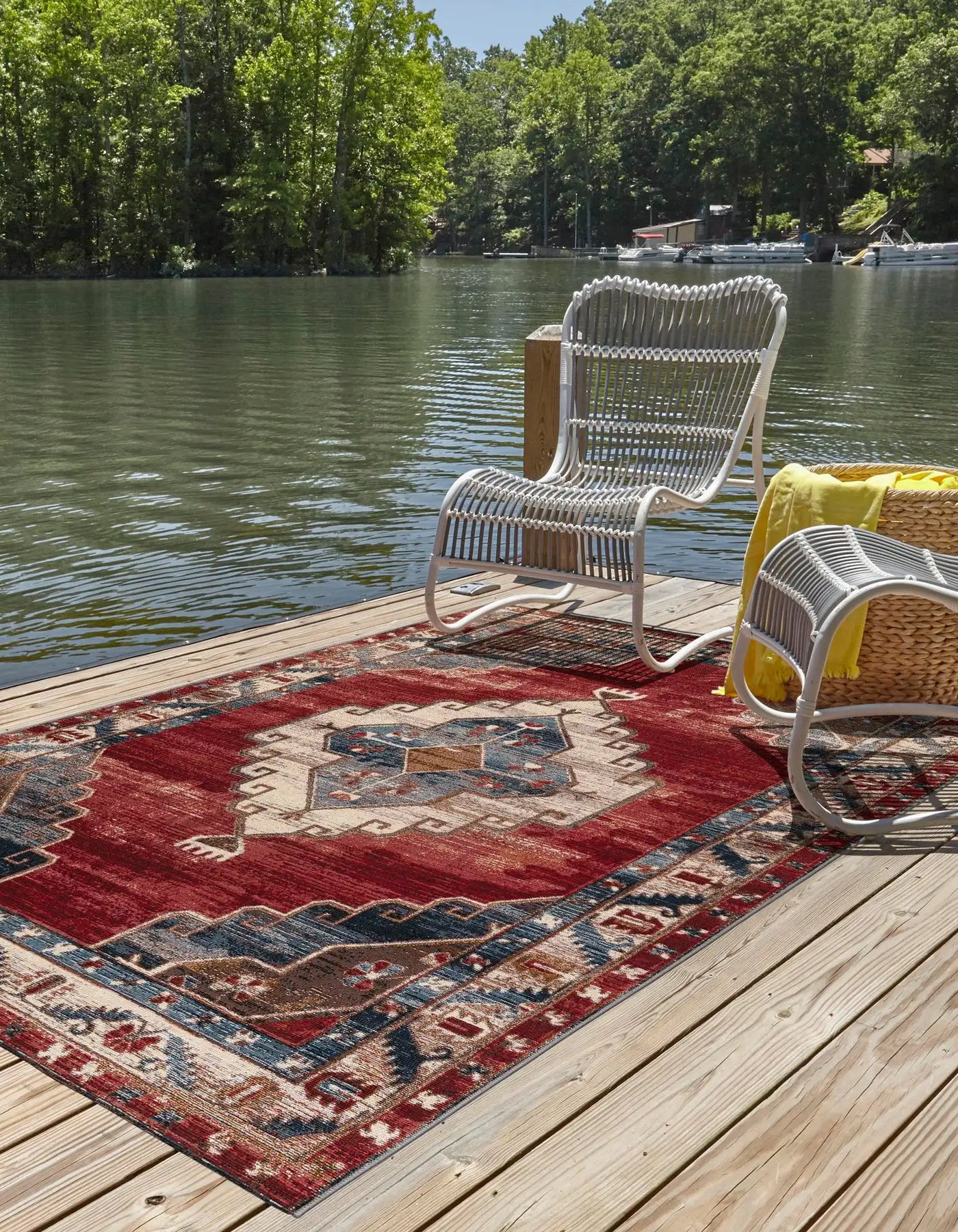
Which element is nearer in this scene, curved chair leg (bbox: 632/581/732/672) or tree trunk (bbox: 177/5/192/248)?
curved chair leg (bbox: 632/581/732/672)

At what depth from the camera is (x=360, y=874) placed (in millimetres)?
2535

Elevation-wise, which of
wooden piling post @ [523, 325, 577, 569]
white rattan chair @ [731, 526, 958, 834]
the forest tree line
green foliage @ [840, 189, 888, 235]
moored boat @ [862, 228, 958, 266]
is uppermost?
the forest tree line

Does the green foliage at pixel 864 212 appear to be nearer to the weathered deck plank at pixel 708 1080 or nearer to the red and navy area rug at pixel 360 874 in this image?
the red and navy area rug at pixel 360 874

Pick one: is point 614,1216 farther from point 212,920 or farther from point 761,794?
point 761,794

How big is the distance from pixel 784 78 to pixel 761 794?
58898 mm

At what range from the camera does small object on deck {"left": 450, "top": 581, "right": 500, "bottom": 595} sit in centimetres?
477

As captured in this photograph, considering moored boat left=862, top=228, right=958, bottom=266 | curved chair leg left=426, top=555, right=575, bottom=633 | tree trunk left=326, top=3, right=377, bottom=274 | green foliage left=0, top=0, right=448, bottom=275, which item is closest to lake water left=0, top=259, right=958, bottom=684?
curved chair leg left=426, top=555, right=575, bottom=633

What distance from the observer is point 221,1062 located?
6.34 feet

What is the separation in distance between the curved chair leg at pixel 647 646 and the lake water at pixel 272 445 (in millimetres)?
2176

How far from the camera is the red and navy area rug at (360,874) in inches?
75.0

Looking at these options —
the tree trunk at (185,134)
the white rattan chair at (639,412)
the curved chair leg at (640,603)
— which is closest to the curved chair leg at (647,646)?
the curved chair leg at (640,603)

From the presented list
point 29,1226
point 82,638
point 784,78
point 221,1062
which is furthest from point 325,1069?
point 784,78

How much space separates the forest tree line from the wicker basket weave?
48924 millimetres

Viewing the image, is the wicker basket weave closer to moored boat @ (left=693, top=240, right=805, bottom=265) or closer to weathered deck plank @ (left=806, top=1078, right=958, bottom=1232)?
weathered deck plank @ (left=806, top=1078, right=958, bottom=1232)
